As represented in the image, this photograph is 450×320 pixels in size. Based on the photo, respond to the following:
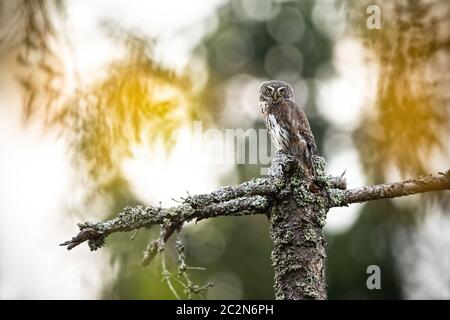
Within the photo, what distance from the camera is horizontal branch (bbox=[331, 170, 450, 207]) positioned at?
2.26m

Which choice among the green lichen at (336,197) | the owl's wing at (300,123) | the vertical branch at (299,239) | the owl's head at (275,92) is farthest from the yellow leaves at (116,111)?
the owl's head at (275,92)

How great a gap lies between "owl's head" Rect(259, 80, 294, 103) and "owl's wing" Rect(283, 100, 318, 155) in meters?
0.14

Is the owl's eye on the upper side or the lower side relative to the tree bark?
Answer: upper

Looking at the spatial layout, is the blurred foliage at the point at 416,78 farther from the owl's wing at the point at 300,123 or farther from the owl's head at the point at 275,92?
the owl's head at the point at 275,92

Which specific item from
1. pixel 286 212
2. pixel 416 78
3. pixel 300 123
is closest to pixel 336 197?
pixel 286 212

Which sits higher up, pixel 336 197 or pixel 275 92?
pixel 275 92

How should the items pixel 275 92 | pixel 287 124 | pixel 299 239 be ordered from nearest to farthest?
1. pixel 299 239
2. pixel 287 124
3. pixel 275 92

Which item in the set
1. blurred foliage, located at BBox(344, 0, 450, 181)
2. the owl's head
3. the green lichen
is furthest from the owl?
blurred foliage, located at BBox(344, 0, 450, 181)

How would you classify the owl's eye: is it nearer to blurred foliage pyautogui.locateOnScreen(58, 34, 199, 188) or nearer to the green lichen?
the green lichen

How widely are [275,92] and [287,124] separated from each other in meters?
0.65

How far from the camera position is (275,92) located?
155 inches

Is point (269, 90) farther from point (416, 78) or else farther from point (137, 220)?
point (416, 78)
